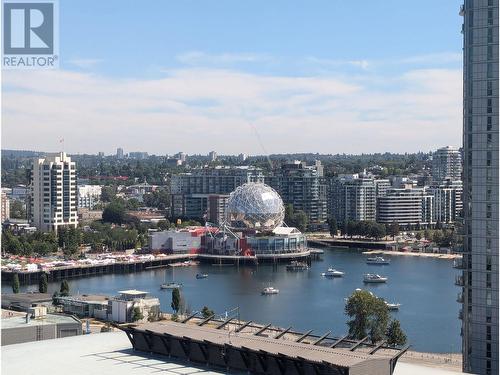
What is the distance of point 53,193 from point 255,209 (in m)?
8.89

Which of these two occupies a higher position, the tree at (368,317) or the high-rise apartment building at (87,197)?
the high-rise apartment building at (87,197)

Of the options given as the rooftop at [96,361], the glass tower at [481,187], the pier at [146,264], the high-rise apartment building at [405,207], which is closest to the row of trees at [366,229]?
the high-rise apartment building at [405,207]

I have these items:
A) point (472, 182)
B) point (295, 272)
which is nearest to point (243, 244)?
point (295, 272)

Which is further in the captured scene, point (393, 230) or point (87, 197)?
point (87, 197)

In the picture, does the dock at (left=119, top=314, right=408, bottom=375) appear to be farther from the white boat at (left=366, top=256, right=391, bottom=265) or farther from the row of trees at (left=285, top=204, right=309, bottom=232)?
the row of trees at (left=285, top=204, right=309, bottom=232)

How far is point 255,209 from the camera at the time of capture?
34.0 meters

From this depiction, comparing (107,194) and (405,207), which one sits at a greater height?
(107,194)

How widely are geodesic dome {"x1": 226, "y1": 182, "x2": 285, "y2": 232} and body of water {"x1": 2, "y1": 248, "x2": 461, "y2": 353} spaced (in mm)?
2556

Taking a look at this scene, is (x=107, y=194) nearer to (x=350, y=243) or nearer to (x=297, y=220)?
(x=297, y=220)

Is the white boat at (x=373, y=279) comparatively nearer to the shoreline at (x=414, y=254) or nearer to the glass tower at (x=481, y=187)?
the shoreline at (x=414, y=254)

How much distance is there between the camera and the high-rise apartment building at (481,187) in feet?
33.7

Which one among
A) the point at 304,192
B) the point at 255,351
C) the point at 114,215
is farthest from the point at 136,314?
the point at 304,192

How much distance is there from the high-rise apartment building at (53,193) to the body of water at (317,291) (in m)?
8.64

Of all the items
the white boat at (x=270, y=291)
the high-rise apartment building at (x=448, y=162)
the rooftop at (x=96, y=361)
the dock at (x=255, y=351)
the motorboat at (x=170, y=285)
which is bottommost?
the motorboat at (x=170, y=285)
